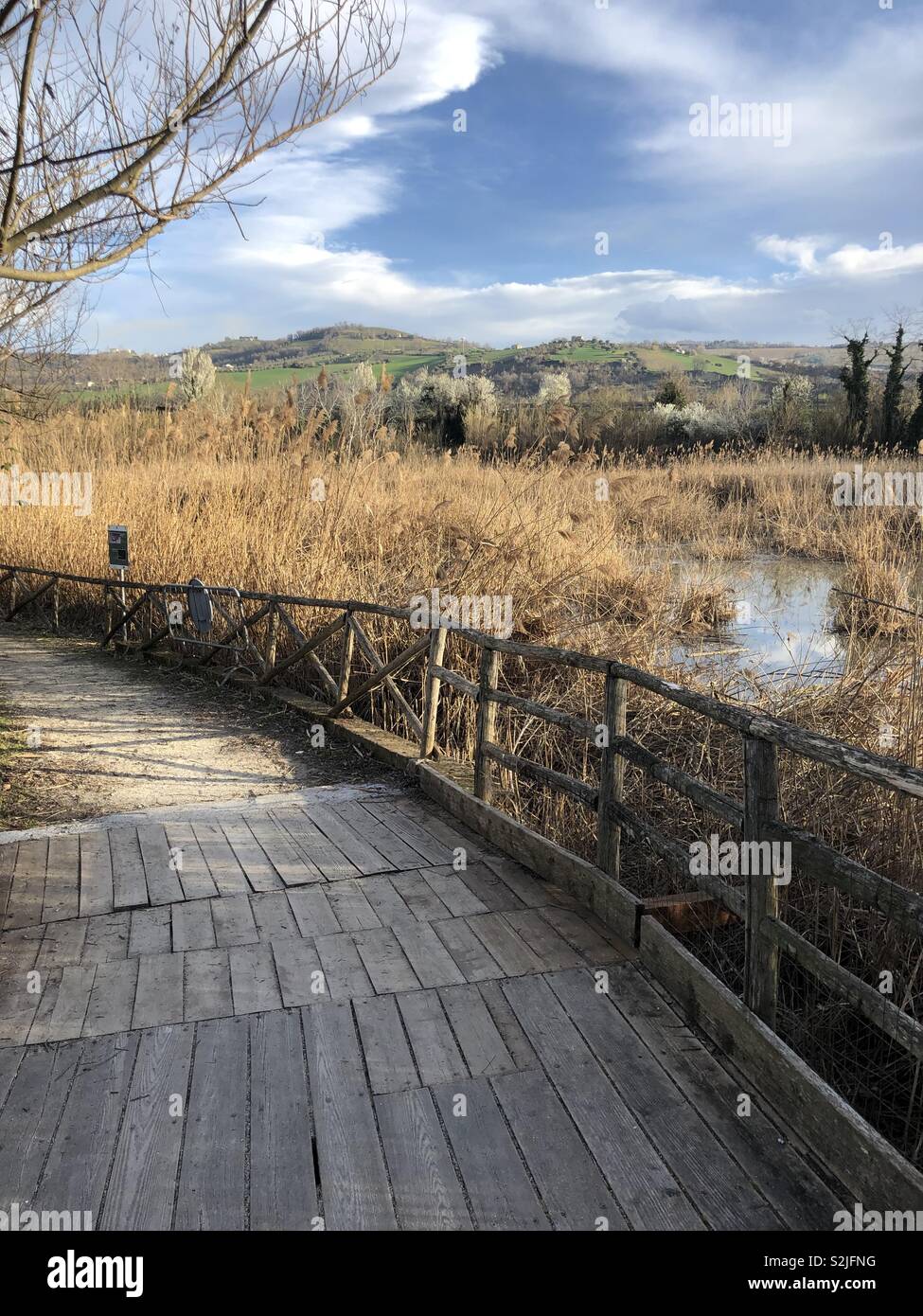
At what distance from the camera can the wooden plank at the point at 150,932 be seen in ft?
11.1

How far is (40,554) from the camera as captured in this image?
13.4m

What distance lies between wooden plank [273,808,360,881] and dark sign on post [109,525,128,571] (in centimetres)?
573

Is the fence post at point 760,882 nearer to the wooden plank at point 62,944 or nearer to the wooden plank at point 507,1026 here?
the wooden plank at point 507,1026

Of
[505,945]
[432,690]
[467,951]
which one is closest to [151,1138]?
[467,951]

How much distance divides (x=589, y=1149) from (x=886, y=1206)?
2.13 feet

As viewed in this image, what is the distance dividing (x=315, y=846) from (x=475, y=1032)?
70.2 inches

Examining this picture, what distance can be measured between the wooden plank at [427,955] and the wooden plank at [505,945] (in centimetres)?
15

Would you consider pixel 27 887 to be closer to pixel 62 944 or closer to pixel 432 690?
pixel 62 944

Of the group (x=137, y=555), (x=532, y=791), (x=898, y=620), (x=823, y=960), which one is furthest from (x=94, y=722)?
(x=823, y=960)

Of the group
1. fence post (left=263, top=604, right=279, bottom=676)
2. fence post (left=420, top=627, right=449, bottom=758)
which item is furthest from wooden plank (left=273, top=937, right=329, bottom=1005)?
fence post (left=263, top=604, right=279, bottom=676)

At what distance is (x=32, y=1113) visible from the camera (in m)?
2.45

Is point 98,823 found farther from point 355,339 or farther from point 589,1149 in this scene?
point 355,339

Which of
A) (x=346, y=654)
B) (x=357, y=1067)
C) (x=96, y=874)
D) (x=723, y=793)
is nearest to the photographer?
(x=357, y=1067)

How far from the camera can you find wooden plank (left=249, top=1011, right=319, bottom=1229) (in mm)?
2117
